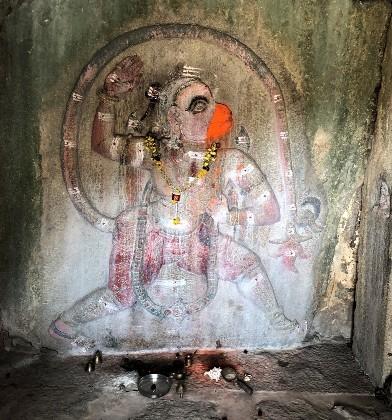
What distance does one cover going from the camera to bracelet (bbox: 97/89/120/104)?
15.8 ft

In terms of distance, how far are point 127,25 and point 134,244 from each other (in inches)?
85.2

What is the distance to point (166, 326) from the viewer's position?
18.1ft

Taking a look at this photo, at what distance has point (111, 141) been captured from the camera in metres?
4.93

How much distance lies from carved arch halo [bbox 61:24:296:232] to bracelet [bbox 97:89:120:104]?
12 centimetres

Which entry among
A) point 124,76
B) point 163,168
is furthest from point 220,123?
point 124,76

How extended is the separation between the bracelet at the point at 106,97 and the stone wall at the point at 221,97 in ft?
0.27

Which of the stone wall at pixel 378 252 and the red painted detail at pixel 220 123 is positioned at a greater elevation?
the red painted detail at pixel 220 123

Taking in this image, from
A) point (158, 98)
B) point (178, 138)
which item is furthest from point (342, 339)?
point (158, 98)

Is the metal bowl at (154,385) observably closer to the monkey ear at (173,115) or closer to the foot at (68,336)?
the foot at (68,336)

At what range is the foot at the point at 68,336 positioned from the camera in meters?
5.34

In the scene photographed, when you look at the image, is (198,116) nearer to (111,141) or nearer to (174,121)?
(174,121)

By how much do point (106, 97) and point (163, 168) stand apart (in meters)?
0.89

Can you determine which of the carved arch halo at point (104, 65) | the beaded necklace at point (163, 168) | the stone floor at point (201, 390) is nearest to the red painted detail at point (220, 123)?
the beaded necklace at point (163, 168)

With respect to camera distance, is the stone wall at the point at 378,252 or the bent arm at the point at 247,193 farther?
the bent arm at the point at 247,193
